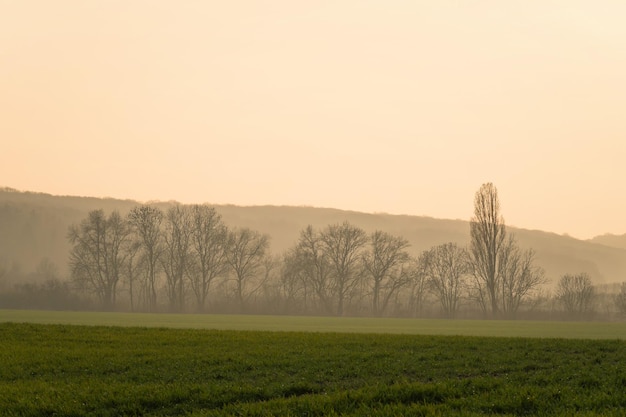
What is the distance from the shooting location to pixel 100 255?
12556 cm

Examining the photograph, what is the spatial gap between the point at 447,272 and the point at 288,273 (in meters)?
34.5

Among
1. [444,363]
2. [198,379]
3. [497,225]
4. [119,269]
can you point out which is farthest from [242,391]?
[119,269]

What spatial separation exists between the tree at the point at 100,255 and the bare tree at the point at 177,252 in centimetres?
890

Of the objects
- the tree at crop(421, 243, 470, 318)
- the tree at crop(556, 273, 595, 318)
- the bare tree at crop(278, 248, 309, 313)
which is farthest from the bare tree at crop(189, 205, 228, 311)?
the tree at crop(556, 273, 595, 318)

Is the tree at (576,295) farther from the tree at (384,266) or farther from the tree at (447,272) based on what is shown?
the tree at (384,266)

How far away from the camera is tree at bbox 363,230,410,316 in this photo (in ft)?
A: 419

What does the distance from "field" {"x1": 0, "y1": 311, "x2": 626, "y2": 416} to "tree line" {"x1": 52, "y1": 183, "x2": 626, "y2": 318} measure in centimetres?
8860

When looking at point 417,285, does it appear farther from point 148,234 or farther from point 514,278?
point 148,234

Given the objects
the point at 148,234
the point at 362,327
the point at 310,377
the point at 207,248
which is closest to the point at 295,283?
the point at 207,248

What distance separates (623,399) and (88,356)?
21502 mm

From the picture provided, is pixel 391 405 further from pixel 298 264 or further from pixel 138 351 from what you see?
pixel 298 264

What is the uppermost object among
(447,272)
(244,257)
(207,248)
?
(207,248)

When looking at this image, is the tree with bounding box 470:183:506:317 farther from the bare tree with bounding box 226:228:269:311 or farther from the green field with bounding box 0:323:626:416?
the green field with bounding box 0:323:626:416

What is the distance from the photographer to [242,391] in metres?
19.2
